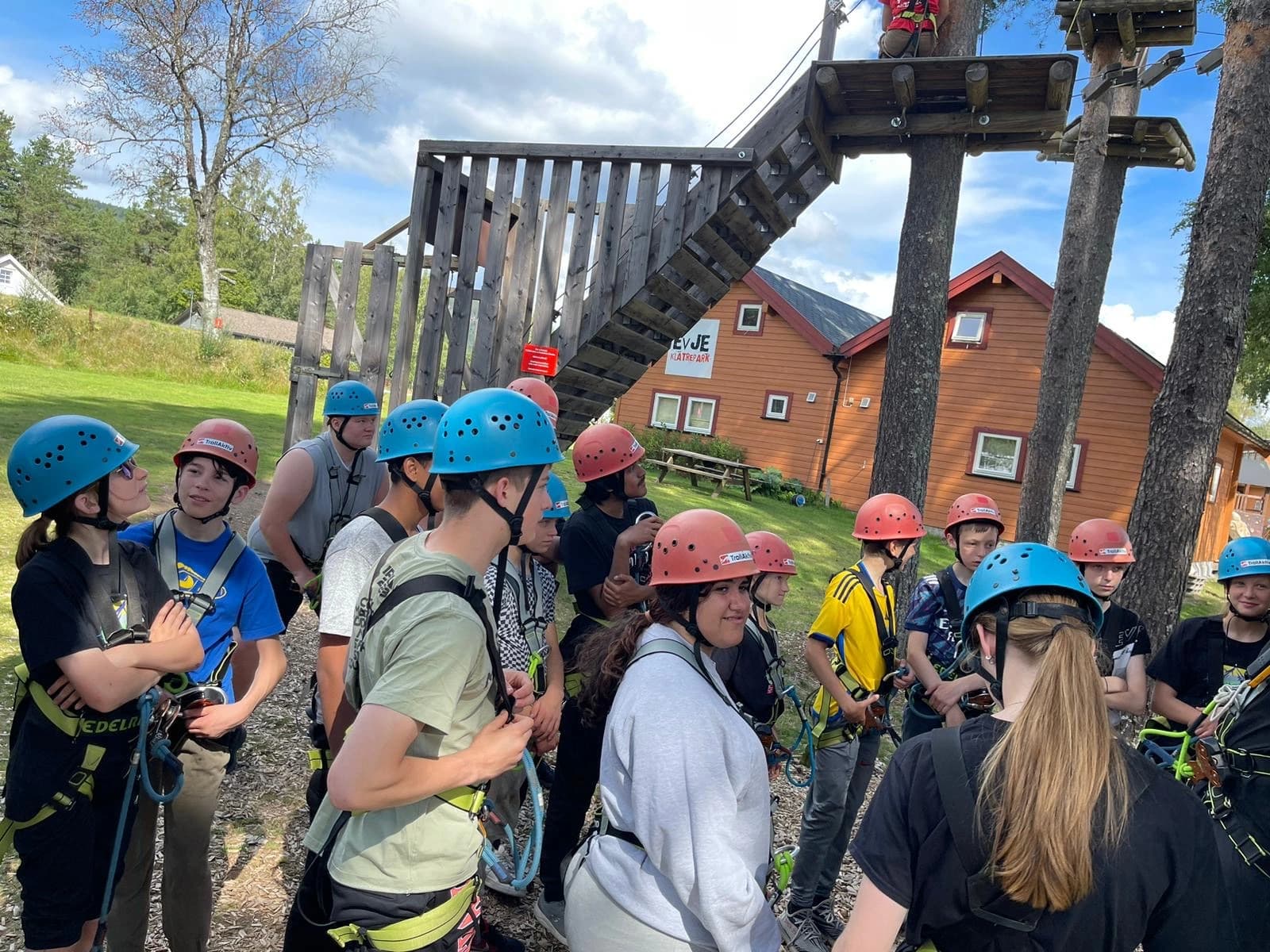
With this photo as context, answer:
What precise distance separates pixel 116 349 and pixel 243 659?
30.0 m

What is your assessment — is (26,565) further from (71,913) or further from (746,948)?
(746,948)

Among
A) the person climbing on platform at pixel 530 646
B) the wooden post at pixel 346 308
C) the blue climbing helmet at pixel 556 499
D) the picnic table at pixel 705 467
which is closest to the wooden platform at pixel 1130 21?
the wooden post at pixel 346 308

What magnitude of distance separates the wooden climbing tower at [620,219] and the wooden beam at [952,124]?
1cm

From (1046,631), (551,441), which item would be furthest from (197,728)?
(1046,631)

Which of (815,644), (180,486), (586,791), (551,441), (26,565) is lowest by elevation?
(586,791)

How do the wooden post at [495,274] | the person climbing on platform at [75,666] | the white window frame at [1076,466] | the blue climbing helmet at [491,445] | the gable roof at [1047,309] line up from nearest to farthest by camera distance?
the blue climbing helmet at [491,445] < the person climbing on platform at [75,666] < the wooden post at [495,274] < the gable roof at [1047,309] < the white window frame at [1076,466]

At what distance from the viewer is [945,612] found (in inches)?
183

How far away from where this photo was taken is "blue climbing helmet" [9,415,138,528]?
8.47 feet

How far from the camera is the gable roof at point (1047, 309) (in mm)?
20859

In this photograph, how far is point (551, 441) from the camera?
2.41 metres

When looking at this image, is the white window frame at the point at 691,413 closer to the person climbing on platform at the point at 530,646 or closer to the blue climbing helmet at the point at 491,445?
the person climbing on platform at the point at 530,646

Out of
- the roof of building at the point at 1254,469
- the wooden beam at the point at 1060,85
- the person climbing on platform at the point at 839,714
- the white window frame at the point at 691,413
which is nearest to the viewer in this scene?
the person climbing on platform at the point at 839,714

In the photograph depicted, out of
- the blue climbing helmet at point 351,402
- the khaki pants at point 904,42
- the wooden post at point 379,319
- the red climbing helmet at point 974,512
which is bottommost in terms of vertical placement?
the red climbing helmet at point 974,512

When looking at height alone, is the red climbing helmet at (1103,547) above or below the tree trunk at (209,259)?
below
